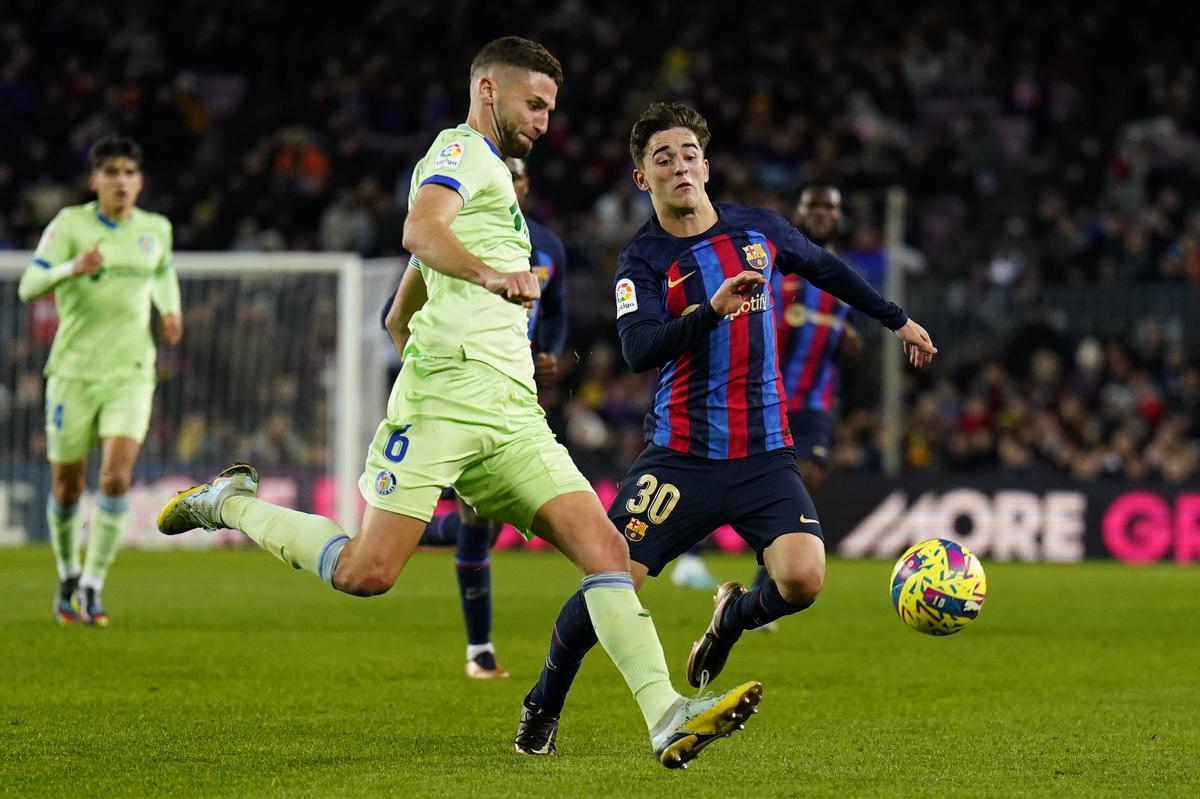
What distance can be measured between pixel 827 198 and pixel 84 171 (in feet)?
54.0

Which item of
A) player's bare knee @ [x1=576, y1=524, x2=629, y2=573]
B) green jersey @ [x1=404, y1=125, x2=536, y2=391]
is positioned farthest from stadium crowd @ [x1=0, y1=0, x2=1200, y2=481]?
player's bare knee @ [x1=576, y1=524, x2=629, y2=573]

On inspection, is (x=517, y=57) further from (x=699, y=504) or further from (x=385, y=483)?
(x=699, y=504)

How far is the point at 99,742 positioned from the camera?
6.04 meters

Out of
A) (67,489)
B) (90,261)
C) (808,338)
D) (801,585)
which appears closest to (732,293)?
(801,585)

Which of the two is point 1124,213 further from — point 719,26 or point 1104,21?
point 719,26

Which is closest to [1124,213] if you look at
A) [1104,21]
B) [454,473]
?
[1104,21]

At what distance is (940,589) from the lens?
6840 mm

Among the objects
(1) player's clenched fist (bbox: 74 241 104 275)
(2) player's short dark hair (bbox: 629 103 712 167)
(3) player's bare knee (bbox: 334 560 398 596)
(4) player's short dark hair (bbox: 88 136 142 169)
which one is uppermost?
(2) player's short dark hair (bbox: 629 103 712 167)

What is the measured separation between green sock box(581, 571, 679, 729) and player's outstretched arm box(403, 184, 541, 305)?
0.93 m

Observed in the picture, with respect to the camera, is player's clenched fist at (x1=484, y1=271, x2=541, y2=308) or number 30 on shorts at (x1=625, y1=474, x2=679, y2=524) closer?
player's clenched fist at (x1=484, y1=271, x2=541, y2=308)

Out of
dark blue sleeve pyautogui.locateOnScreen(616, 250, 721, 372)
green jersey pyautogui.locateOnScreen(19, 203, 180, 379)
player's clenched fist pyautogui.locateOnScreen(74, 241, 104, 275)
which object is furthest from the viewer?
green jersey pyautogui.locateOnScreen(19, 203, 180, 379)

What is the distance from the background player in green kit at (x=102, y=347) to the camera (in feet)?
33.1

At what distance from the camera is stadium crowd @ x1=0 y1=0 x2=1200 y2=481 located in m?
18.8

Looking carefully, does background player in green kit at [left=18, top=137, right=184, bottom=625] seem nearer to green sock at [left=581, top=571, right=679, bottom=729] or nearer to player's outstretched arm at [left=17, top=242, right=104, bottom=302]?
player's outstretched arm at [left=17, top=242, right=104, bottom=302]
